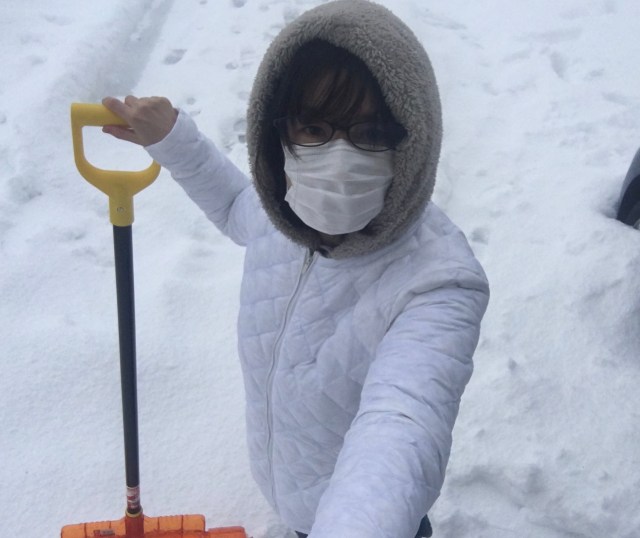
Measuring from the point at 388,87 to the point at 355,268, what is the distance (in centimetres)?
31

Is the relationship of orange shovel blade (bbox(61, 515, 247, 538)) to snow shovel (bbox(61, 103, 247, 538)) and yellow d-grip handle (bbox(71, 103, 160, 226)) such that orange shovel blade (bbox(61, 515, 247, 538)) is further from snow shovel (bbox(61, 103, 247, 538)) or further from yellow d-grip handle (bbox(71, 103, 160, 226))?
yellow d-grip handle (bbox(71, 103, 160, 226))

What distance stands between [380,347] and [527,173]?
8.14 feet

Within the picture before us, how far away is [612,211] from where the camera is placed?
→ 2990 mm

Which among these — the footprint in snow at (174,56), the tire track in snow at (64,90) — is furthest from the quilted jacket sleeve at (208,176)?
the footprint in snow at (174,56)

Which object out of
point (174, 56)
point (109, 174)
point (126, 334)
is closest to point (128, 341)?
point (126, 334)

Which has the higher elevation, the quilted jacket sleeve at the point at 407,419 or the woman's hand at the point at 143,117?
the woman's hand at the point at 143,117

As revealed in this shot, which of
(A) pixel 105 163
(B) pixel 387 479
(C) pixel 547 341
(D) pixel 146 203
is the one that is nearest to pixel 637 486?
(C) pixel 547 341

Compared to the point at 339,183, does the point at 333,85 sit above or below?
above

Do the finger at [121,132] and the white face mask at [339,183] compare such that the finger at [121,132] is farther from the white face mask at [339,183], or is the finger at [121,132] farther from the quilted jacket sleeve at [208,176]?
the white face mask at [339,183]

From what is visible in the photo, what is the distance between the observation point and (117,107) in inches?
51.5

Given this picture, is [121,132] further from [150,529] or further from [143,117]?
[150,529]

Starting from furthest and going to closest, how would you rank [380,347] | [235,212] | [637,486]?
[637,486], [235,212], [380,347]

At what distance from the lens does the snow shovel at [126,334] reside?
4.50 ft

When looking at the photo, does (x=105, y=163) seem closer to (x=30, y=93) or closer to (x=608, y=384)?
(x=30, y=93)
